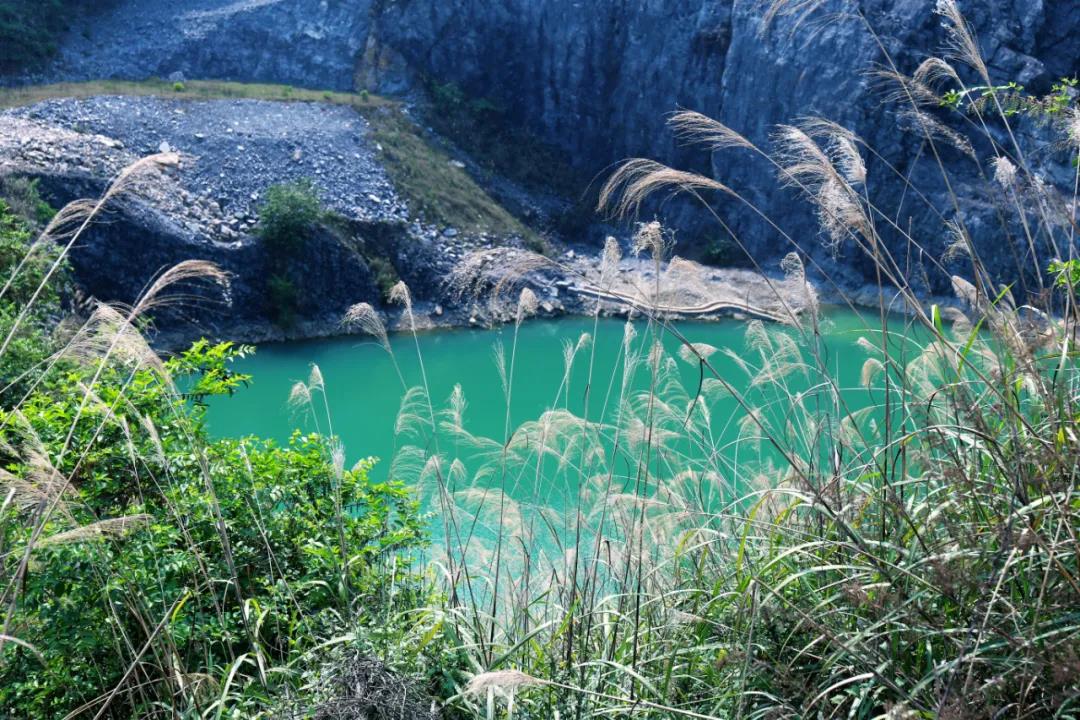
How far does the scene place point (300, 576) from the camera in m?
3.13

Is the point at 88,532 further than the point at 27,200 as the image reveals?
No

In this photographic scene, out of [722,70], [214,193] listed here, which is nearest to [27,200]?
[214,193]

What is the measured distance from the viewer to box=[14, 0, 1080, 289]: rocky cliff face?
19.9 meters

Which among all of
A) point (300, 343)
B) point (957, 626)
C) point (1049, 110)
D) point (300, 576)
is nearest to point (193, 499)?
point (300, 576)

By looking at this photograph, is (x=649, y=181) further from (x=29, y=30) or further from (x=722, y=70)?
(x=29, y=30)

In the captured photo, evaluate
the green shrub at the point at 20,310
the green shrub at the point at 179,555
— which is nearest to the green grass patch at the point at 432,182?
the green shrub at the point at 20,310

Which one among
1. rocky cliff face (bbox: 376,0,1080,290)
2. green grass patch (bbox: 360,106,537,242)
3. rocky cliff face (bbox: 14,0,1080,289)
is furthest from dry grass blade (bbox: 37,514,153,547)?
rocky cliff face (bbox: 14,0,1080,289)

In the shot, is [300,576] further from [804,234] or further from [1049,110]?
[804,234]

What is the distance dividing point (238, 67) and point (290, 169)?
27.0ft

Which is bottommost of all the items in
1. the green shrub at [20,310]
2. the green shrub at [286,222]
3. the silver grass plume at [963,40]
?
the green shrub at [286,222]

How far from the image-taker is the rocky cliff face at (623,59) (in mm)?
19906

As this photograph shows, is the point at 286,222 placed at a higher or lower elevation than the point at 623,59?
lower

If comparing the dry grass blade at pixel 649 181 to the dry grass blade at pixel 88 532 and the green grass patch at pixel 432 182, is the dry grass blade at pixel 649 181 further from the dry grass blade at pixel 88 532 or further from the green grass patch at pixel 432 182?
the green grass patch at pixel 432 182

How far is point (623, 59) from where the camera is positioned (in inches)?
985
